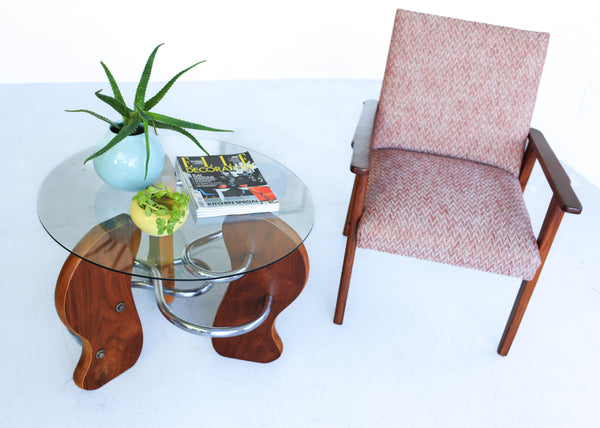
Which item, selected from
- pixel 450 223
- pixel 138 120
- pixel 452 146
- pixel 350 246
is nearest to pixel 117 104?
pixel 138 120

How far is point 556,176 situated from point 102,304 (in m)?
1.24

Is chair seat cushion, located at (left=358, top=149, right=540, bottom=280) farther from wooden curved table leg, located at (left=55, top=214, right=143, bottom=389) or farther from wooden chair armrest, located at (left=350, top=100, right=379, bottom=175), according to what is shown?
wooden curved table leg, located at (left=55, top=214, right=143, bottom=389)

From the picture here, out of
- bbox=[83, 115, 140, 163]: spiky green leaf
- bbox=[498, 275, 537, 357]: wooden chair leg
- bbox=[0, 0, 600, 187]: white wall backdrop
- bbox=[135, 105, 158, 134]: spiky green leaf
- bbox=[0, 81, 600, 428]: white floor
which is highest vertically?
bbox=[135, 105, 158, 134]: spiky green leaf

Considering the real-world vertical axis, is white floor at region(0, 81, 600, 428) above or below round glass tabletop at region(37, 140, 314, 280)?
below

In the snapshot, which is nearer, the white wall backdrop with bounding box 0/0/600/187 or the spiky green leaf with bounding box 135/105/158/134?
the spiky green leaf with bounding box 135/105/158/134

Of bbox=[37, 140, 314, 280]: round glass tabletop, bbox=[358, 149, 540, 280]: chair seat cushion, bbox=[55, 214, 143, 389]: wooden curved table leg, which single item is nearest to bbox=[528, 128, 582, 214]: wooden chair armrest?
bbox=[358, 149, 540, 280]: chair seat cushion

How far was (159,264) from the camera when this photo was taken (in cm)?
117

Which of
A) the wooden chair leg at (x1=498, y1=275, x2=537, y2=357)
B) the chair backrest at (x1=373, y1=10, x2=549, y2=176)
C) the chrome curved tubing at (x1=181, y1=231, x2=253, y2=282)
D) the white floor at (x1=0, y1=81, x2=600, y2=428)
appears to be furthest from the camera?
the chair backrest at (x1=373, y1=10, x2=549, y2=176)

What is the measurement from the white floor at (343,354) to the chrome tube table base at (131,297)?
2.3 inches

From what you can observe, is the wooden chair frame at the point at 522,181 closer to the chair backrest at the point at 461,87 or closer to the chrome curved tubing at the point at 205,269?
the chair backrest at the point at 461,87

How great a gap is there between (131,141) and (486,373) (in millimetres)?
1180

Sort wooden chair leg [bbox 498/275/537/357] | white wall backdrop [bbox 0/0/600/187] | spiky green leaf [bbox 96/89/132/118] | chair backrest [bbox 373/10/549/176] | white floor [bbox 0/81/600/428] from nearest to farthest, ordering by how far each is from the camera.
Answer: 1. spiky green leaf [bbox 96/89/132/118]
2. white floor [bbox 0/81/600/428]
3. wooden chair leg [bbox 498/275/537/357]
4. chair backrest [bbox 373/10/549/176]
5. white wall backdrop [bbox 0/0/600/187]

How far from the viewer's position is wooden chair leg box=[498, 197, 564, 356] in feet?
4.57

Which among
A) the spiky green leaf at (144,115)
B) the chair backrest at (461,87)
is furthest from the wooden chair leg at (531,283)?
the spiky green leaf at (144,115)
